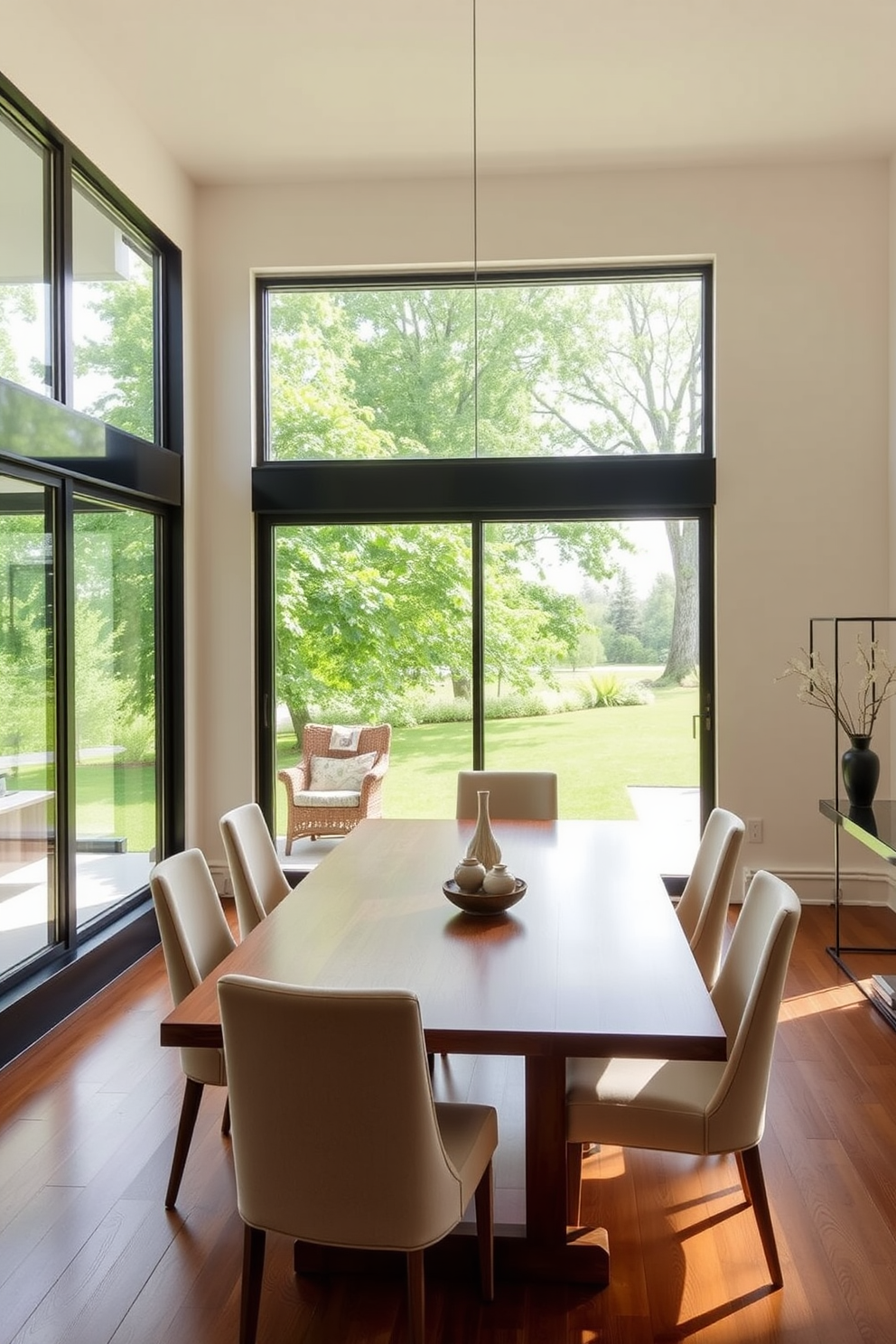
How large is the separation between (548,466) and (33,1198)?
4118 millimetres

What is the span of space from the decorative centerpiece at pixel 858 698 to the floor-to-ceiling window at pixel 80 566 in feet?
10.3

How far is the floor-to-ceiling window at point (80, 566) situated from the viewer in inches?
147

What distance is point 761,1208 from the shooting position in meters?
2.30

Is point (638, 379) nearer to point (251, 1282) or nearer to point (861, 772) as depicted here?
point (861, 772)

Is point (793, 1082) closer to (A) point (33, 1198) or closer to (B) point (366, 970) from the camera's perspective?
(B) point (366, 970)

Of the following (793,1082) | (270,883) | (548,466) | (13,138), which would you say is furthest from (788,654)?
(13,138)

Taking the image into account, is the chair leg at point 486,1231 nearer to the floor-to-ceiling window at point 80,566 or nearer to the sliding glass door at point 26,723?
the floor-to-ceiling window at point 80,566

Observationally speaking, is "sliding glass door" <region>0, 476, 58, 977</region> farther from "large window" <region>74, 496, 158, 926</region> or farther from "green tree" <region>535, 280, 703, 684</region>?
"green tree" <region>535, 280, 703, 684</region>

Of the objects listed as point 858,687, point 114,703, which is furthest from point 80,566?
point 858,687

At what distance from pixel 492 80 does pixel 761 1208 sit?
4.41m

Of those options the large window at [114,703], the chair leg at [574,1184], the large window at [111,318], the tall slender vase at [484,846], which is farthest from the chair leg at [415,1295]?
the large window at [111,318]

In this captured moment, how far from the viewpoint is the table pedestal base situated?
2289 mm

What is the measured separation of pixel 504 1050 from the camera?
6.20 ft

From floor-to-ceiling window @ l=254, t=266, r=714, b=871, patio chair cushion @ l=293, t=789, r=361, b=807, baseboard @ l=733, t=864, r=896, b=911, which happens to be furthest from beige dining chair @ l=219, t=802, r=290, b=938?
baseboard @ l=733, t=864, r=896, b=911
